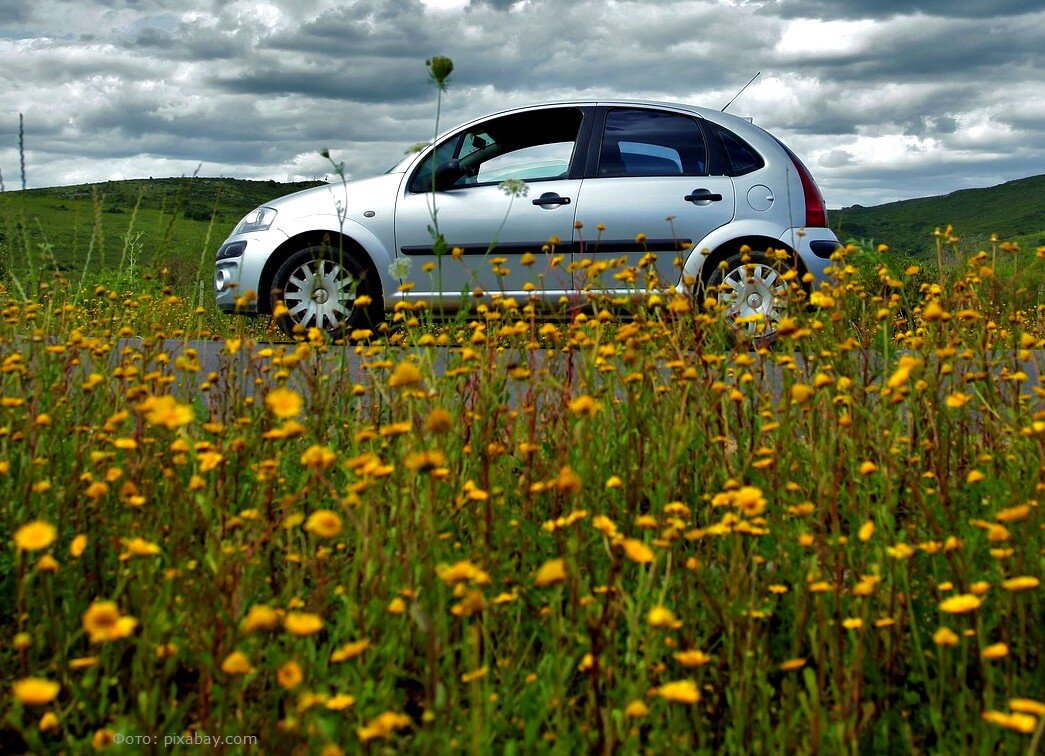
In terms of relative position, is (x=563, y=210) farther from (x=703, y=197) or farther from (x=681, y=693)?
(x=681, y=693)

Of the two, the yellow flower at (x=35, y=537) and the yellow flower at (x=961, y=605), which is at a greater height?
the yellow flower at (x=35, y=537)

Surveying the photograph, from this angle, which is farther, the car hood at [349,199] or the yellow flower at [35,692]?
the car hood at [349,199]

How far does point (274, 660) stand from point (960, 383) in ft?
7.61

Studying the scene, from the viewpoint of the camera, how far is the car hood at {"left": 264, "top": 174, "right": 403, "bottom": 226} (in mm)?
7688

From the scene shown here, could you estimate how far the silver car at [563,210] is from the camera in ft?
23.7

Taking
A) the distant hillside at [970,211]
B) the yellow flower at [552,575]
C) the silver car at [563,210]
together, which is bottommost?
the yellow flower at [552,575]

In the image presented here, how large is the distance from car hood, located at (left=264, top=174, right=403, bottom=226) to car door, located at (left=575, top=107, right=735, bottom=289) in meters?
1.57

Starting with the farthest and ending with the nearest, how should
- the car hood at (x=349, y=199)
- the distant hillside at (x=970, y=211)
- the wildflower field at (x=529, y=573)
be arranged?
the distant hillside at (x=970, y=211) → the car hood at (x=349, y=199) → the wildflower field at (x=529, y=573)

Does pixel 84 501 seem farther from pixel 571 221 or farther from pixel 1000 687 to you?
pixel 571 221

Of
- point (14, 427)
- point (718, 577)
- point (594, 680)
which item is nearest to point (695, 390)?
point (718, 577)

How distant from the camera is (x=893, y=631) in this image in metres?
2.00

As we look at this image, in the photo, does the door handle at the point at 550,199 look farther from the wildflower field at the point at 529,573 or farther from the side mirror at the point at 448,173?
the wildflower field at the point at 529,573

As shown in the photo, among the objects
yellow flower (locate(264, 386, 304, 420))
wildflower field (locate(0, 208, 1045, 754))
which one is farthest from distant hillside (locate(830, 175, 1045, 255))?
yellow flower (locate(264, 386, 304, 420))

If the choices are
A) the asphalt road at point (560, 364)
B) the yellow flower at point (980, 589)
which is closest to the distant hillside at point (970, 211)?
the asphalt road at point (560, 364)
